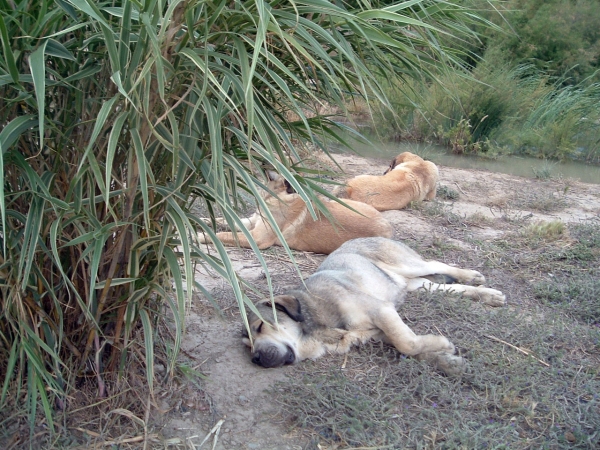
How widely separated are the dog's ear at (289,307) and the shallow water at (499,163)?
7.50 m

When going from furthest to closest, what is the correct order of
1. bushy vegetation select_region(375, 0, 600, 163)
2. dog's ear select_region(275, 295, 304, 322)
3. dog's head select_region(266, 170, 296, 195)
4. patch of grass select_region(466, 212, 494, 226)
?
bushy vegetation select_region(375, 0, 600, 163), patch of grass select_region(466, 212, 494, 226), dog's head select_region(266, 170, 296, 195), dog's ear select_region(275, 295, 304, 322)

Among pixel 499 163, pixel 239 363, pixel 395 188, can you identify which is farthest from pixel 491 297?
pixel 499 163

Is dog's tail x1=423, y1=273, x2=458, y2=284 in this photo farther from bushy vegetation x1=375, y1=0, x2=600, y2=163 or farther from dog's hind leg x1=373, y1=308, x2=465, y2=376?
bushy vegetation x1=375, y1=0, x2=600, y2=163

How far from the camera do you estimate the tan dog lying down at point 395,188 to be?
24.1 ft

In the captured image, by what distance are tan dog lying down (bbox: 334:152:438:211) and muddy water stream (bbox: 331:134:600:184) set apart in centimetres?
310

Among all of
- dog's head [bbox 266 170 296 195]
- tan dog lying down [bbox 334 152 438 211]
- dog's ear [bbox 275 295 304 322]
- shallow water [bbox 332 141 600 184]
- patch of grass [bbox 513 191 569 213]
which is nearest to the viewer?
dog's ear [bbox 275 295 304 322]

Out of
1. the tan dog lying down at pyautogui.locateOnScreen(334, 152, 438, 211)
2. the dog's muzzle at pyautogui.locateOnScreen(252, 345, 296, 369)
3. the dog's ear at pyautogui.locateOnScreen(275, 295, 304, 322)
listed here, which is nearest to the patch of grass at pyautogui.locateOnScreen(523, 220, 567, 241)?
the tan dog lying down at pyautogui.locateOnScreen(334, 152, 438, 211)

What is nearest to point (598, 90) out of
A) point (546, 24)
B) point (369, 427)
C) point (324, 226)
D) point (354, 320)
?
point (546, 24)

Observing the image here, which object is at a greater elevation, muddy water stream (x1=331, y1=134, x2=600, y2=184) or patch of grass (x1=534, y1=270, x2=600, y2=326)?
patch of grass (x1=534, y1=270, x2=600, y2=326)

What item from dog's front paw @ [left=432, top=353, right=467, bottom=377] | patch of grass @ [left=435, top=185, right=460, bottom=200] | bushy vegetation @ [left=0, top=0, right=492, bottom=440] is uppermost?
bushy vegetation @ [left=0, top=0, right=492, bottom=440]

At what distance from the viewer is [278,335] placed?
372 centimetres

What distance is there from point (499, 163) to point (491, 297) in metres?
8.52

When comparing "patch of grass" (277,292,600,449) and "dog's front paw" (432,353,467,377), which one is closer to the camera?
"patch of grass" (277,292,600,449)

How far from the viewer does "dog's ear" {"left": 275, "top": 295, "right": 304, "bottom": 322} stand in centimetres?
386
